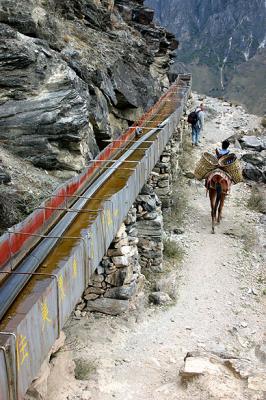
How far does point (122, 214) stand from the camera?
8.48 metres

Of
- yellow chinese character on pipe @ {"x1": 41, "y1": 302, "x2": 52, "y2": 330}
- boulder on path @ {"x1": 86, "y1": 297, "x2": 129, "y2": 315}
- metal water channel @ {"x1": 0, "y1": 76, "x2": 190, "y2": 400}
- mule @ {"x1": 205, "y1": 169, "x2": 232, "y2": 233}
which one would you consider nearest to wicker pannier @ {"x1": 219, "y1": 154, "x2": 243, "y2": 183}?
mule @ {"x1": 205, "y1": 169, "x2": 232, "y2": 233}

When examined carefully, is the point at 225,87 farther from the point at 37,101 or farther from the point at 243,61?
the point at 37,101

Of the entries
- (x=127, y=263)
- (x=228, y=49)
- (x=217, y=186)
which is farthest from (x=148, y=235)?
(x=228, y=49)

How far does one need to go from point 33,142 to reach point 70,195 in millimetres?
2734

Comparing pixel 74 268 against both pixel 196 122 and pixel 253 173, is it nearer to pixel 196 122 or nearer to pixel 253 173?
pixel 253 173

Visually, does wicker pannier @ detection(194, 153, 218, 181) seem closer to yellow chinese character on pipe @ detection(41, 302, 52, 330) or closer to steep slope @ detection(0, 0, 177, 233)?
steep slope @ detection(0, 0, 177, 233)

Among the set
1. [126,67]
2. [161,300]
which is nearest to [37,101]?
[161,300]

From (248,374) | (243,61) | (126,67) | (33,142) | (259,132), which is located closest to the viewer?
(248,374)

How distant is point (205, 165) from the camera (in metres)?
13.6

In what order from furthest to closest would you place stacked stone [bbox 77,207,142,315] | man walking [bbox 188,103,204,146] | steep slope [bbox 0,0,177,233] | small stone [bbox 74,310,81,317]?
man walking [bbox 188,103,204,146] < steep slope [bbox 0,0,177,233] < stacked stone [bbox 77,207,142,315] < small stone [bbox 74,310,81,317]

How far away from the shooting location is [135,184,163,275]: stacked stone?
10.9 m

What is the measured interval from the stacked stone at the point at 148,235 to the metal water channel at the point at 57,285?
1.26 metres

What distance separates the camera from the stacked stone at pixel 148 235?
10891mm

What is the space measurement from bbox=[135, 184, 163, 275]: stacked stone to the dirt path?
73 centimetres
